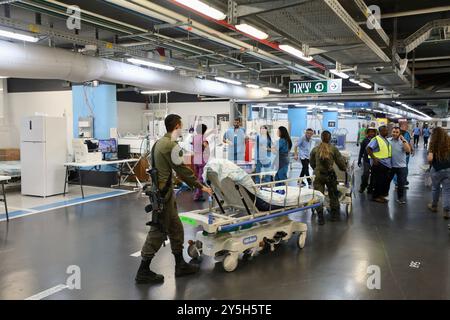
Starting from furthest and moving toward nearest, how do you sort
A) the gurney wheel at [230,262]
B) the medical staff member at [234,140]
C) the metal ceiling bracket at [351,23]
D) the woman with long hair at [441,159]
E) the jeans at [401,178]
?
1. the medical staff member at [234,140]
2. the jeans at [401,178]
3. the woman with long hair at [441,159]
4. the gurney wheel at [230,262]
5. the metal ceiling bracket at [351,23]

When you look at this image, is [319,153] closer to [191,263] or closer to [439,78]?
[191,263]

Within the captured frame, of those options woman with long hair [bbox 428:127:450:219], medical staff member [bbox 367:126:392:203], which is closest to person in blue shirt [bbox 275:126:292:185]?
medical staff member [bbox 367:126:392:203]

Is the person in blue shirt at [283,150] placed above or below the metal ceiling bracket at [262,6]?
below

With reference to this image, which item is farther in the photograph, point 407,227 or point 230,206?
point 407,227

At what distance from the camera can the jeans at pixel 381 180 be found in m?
7.21

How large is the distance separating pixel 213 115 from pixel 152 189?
42.1 ft

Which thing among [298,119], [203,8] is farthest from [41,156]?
[298,119]

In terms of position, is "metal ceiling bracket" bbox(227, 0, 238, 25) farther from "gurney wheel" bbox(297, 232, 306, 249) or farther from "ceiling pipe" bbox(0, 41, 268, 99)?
"ceiling pipe" bbox(0, 41, 268, 99)

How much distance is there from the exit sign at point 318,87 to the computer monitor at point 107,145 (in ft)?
14.6

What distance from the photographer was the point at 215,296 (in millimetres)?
3287

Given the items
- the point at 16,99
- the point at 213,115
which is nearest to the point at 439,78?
the point at 213,115

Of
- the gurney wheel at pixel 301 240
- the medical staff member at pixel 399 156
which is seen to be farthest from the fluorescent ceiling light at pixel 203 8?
the medical staff member at pixel 399 156

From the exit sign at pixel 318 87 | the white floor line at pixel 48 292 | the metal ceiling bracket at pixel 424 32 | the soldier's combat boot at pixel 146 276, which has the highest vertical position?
the metal ceiling bracket at pixel 424 32

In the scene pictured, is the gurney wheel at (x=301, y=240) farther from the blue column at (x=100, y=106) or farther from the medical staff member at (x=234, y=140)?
the blue column at (x=100, y=106)
